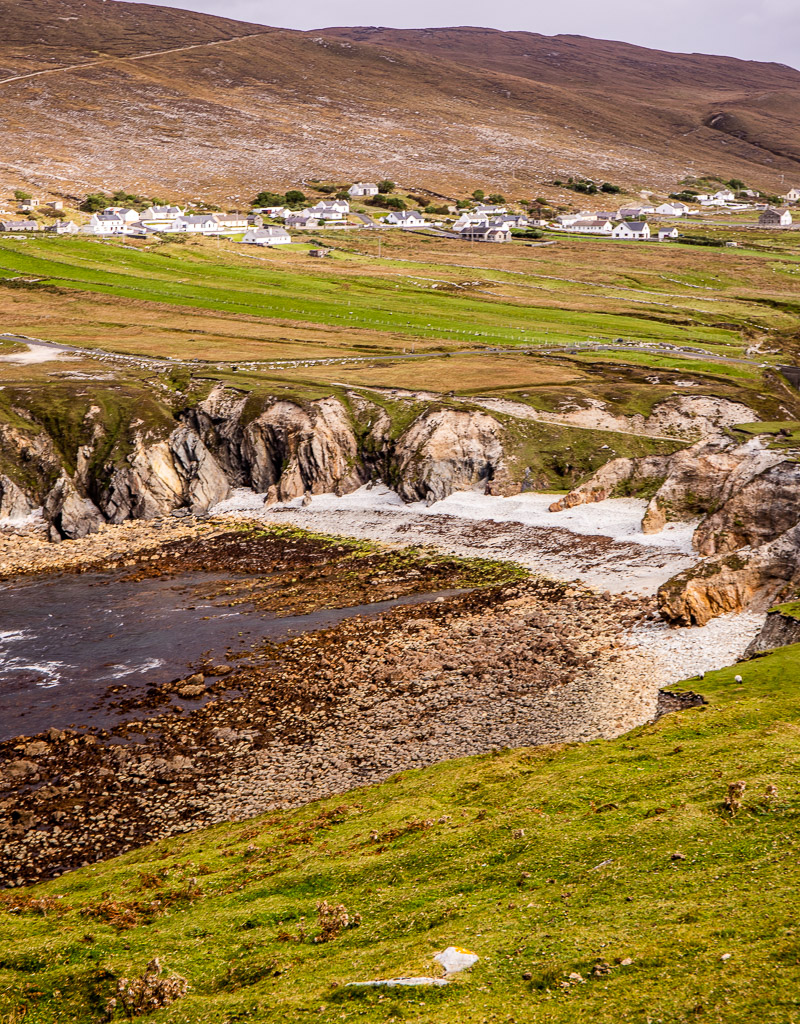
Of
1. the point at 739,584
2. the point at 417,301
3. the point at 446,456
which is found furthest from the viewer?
the point at 417,301

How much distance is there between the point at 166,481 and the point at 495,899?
8074cm

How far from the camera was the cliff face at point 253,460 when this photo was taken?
97688 mm

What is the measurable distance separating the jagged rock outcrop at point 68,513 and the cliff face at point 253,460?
0.36 ft

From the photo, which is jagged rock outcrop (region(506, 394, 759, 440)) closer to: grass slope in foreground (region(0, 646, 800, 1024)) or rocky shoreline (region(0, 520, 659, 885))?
rocky shoreline (region(0, 520, 659, 885))

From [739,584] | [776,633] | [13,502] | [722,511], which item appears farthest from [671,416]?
[13,502]

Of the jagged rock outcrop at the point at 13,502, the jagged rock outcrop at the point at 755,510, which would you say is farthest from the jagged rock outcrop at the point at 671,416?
the jagged rock outcrop at the point at 13,502

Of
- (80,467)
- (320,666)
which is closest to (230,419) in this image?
(80,467)

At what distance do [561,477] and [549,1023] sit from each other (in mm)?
77740

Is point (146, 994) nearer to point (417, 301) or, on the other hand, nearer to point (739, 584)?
point (739, 584)

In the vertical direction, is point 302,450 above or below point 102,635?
above

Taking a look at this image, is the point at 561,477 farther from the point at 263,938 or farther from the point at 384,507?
the point at 263,938

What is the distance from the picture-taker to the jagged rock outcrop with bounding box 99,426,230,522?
3888 inches

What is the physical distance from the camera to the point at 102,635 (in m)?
68.9

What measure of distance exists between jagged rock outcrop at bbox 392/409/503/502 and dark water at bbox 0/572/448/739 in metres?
25.5
